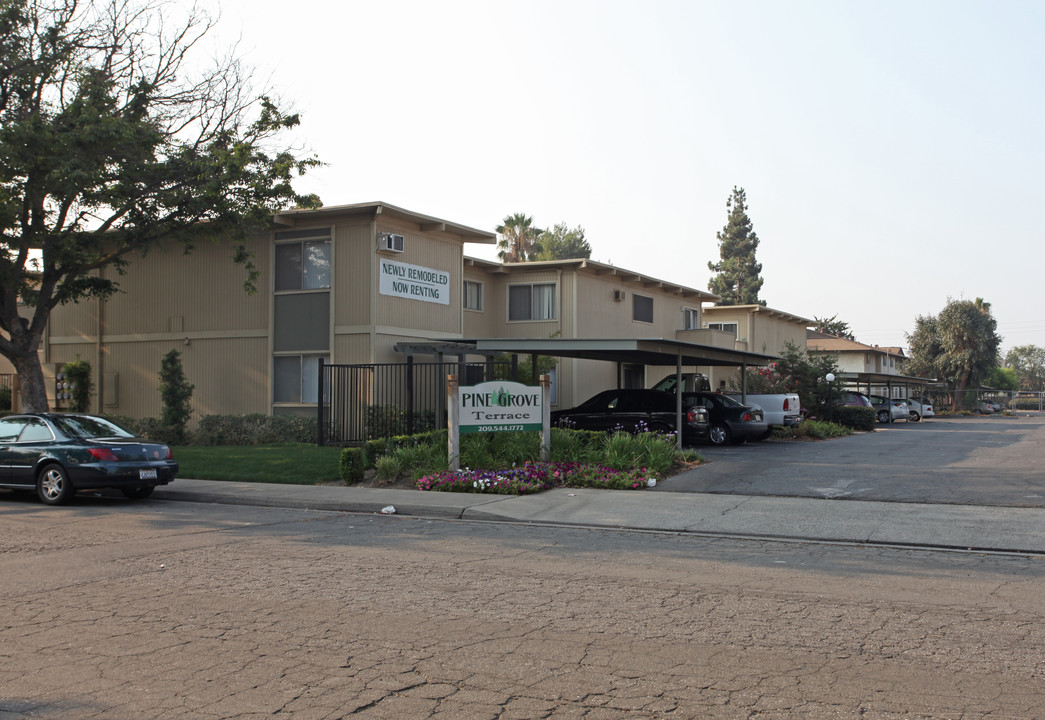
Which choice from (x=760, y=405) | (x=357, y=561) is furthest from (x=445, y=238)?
(x=357, y=561)

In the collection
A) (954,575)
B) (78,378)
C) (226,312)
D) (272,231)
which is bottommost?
(954,575)

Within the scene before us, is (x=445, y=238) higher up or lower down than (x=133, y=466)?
higher up

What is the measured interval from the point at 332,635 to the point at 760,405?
21131 millimetres

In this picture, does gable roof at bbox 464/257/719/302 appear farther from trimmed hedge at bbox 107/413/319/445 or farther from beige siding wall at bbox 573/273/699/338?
trimmed hedge at bbox 107/413/319/445

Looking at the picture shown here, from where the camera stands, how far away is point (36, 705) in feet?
15.9

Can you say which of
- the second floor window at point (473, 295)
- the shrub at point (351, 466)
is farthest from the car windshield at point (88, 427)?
the second floor window at point (473, 295)

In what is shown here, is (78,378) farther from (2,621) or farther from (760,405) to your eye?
(2,621)

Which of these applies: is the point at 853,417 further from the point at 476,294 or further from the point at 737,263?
the point at 737,263

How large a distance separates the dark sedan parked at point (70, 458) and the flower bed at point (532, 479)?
14.3 ft

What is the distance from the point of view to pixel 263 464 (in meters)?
17.9

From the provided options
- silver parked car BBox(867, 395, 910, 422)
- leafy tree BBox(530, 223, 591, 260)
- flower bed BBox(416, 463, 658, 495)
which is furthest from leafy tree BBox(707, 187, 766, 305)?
flower bed BBox(416, 463, 658, 495)

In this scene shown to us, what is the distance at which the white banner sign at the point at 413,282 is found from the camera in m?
22.5

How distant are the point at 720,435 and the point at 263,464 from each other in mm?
12192

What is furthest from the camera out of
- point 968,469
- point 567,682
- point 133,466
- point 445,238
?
point 445,238
